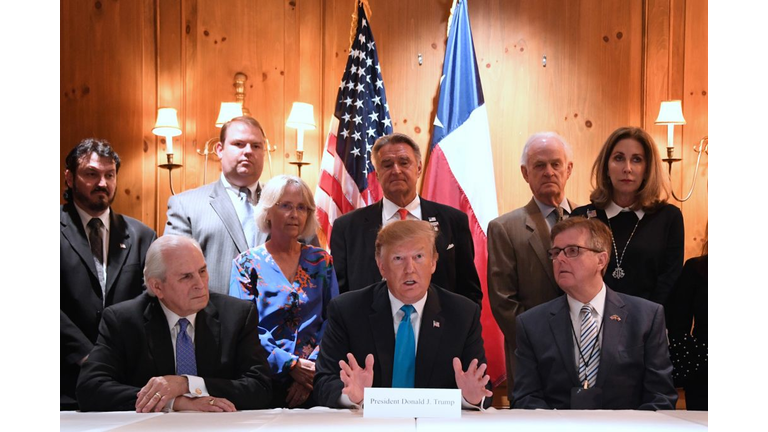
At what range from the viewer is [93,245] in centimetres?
341

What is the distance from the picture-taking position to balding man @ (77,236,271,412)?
263 cm

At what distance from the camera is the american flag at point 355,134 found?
457cm

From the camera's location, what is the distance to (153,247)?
9.27 feet

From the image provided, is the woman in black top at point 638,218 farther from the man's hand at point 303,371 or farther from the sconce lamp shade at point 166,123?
the sconce lamp shade at point 166,123

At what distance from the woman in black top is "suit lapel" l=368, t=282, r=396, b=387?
113 centimetres

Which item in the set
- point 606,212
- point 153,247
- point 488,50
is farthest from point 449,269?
point 488,50

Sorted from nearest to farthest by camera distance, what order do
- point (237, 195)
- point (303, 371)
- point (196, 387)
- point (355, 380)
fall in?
1. point (355, 380)
2. point (196, 387)
3. point (303, 371)
4. point (237, 195)

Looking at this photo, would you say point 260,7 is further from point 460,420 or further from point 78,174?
point 460,420

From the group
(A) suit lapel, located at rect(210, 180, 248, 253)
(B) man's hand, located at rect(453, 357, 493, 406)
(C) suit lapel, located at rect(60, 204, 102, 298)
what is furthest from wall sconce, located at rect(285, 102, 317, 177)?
(B) man's hand, located at rect(453, 357, 493, 406)

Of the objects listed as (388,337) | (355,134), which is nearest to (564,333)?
(388,337)

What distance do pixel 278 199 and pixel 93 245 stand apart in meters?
0.91

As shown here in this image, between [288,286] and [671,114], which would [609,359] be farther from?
[671,114]

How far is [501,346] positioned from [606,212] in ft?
4.29

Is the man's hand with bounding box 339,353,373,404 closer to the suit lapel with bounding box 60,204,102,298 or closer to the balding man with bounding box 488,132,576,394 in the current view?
the balding man with bounding box 488,132,576,394
